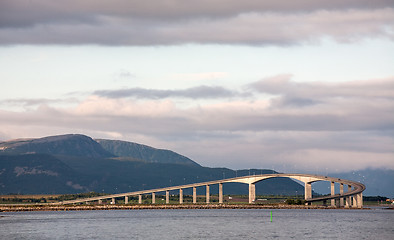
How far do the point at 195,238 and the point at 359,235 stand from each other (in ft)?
82.5

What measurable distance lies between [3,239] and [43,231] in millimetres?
15646

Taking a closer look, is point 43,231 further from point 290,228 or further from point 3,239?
point 290,228

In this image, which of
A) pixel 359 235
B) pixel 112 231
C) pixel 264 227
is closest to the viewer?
pixel 359 235

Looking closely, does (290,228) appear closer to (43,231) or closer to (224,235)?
(224,235)

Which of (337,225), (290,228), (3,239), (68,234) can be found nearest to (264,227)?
(290,228)

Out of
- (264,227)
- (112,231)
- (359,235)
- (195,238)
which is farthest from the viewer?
(264,227)

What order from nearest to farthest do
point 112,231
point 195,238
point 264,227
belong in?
point 195,238 < point 112,231 < point 264,227

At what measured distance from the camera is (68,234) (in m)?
106

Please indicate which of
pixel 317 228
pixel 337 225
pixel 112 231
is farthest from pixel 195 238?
pixel 337 225

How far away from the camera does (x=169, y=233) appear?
105 metres

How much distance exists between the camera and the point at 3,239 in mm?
97750

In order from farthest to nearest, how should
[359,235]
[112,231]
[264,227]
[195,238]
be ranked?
[264,227] → [112,231] → [359,235] → [195,238]

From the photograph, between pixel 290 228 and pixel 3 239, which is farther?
pixel 290 228

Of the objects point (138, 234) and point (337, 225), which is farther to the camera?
point (337, 225)
